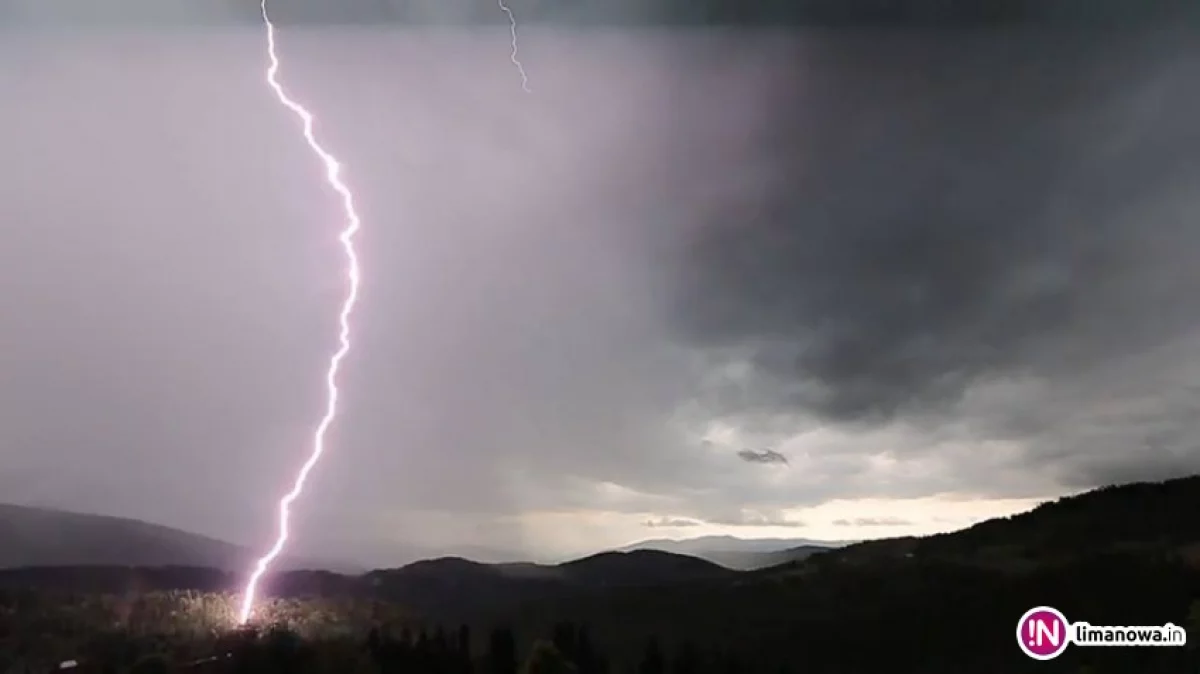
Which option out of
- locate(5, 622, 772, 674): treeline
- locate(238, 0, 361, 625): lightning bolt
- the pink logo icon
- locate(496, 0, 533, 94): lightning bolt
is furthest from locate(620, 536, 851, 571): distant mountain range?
locate(496, 0, 533, 94): lightning bolt

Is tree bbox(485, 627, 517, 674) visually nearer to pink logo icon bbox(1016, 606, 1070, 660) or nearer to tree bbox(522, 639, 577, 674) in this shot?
tree bbox(522, 639, 577, 674)

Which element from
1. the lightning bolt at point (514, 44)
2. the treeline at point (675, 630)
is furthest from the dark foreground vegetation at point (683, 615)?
the lightning bolt at point (514, 44)

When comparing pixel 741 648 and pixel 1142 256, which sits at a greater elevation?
pixel 1142 256

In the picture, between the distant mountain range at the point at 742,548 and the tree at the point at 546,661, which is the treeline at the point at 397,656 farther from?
the distant mountain range at the point at 742,548

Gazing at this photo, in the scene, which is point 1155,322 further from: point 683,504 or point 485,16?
point 485,16

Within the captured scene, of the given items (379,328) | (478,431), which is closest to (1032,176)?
(478,431)

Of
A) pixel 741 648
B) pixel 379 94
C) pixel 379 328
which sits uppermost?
pixel 379 94

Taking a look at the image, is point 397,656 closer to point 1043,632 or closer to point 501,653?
point 501,653
